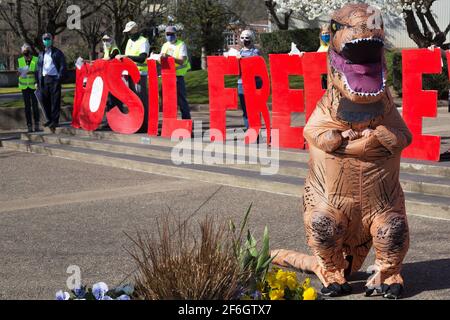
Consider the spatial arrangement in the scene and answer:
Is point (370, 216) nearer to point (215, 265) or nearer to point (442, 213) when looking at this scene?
point (215, 265)

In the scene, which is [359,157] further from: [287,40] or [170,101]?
[287,40]

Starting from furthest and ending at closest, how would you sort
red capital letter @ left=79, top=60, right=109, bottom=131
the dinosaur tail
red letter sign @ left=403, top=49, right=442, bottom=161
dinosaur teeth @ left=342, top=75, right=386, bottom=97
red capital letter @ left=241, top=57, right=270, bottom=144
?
red capital letter @ left=79, top=60, right=109, bottom=131, red capital letter @ left=241, top=57, right=270, bottom=144, red letter sign @ left=403, top=49, right=442, bottom=161, the dinosaur tail, dinosaur teeth @ left=342, top=75, right=386, bottom=97

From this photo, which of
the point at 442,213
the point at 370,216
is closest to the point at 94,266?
the point at 370,216

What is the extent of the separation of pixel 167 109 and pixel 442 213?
6.93 meters

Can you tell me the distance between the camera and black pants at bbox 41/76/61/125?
16.1 metres

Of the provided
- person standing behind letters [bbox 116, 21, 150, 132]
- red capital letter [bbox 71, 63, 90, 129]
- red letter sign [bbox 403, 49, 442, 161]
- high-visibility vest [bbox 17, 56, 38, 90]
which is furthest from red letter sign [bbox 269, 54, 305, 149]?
high-visibility vest [bbox 17, 56, 38, 90]

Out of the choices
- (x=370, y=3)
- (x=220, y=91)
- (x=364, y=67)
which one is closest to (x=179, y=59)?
(x=220, y=91)

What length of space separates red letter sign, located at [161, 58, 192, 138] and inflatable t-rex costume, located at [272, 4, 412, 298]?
8.38 m

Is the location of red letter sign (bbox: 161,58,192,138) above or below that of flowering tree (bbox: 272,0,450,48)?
below

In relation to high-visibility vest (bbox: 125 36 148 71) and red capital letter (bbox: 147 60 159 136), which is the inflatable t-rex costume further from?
high-visibility vest (bbox: 125 36 148 71)

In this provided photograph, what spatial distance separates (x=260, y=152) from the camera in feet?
38.5

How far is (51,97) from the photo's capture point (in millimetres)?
16469

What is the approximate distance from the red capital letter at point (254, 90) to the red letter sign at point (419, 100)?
105 inches

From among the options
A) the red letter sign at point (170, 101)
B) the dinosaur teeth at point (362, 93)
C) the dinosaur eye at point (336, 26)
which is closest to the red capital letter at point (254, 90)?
the red letter sign at point (170, 101)
